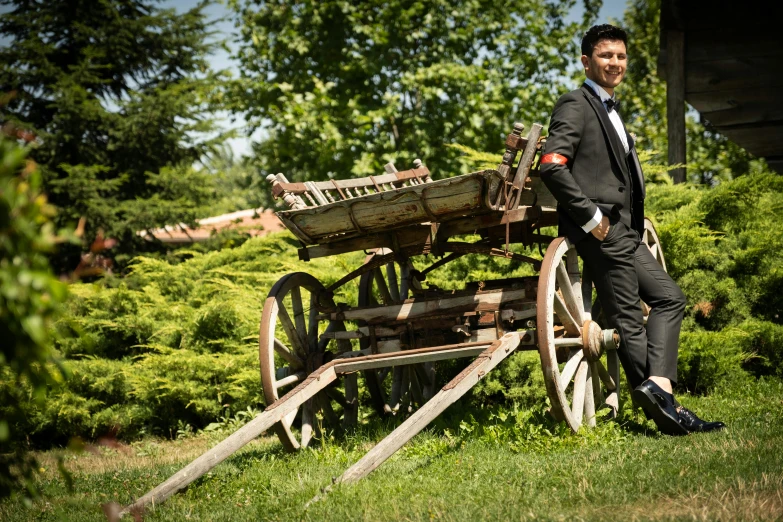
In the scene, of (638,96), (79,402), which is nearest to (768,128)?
(79,402)

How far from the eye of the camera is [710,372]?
5.94 m

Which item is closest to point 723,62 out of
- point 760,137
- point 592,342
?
point 760,137

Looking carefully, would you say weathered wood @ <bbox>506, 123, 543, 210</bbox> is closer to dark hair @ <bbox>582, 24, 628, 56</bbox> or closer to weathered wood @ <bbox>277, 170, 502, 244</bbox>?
weathered wood @ <bbox>277, 170, 502, 244</bbox>

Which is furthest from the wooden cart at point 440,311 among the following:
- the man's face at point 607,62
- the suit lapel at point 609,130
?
the man's face at point 607,62

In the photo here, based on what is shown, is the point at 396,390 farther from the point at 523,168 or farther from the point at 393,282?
the point at 523,168

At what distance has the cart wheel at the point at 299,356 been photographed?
4.70 m

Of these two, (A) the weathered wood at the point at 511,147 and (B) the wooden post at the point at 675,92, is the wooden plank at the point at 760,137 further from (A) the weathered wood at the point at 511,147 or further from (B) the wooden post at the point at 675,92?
(A) the weathered wood at the point at 511,147

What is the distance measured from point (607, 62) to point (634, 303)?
1424 mm

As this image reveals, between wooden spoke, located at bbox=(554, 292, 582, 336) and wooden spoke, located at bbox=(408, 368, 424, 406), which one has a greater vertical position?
wooden spoke, located at bbox=(554, 292, 582, 336)

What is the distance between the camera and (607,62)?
459cm

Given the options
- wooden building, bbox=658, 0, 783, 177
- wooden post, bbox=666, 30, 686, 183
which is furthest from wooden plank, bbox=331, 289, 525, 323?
wooden building, bbox=658, 0, 783, 177

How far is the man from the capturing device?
174 inches

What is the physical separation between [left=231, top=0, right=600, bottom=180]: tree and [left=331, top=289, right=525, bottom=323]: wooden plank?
27.4 ft

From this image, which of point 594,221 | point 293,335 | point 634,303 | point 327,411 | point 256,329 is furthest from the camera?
point 256,329
